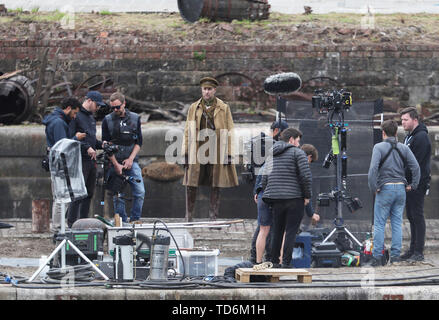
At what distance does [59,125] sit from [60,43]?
5516 millimetres

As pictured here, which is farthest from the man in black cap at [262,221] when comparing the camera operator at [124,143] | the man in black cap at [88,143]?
the man in black cap at [88,143]

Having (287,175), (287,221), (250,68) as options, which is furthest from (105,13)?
(287,221)

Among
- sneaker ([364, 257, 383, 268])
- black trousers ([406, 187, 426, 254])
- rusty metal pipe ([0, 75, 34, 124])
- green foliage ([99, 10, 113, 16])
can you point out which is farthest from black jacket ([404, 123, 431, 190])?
green foliage ([99, 10, 113, 16])

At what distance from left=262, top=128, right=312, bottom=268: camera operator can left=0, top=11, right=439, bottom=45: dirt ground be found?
22.8 ft

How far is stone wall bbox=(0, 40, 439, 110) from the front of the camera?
17.0 meters

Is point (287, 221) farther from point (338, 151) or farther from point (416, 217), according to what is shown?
point (416, 217)

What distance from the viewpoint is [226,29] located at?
59.1 feet

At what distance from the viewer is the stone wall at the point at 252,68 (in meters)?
17.0

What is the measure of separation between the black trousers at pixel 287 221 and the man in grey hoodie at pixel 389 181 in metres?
1.23

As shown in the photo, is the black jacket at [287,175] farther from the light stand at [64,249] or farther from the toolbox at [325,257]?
the light stand at [64,249]

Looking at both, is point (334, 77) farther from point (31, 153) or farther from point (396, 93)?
point (31, 153)

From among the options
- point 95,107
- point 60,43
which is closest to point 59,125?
point 95,107

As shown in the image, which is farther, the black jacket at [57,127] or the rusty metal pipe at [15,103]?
the rusty metal pipe at [15,103]

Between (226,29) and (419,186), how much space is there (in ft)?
22.7
